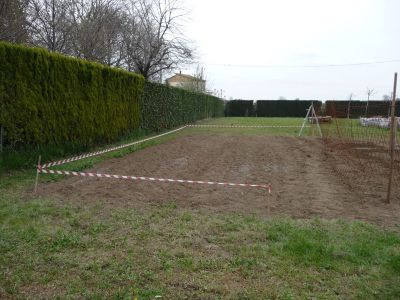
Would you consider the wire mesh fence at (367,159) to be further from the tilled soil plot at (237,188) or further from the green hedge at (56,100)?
the green hedge at (56,100)

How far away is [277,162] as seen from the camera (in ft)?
33.1

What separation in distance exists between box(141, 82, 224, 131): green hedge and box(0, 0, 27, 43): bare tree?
202 inches

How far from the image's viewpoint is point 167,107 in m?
18.9

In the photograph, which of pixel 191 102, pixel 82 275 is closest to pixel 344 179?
pixel 82 275

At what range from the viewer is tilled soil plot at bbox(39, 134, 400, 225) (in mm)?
5750

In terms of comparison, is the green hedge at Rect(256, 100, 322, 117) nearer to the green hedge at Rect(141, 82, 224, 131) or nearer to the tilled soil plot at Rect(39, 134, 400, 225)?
the green hedge at Rect(141, 82, 224, 131)

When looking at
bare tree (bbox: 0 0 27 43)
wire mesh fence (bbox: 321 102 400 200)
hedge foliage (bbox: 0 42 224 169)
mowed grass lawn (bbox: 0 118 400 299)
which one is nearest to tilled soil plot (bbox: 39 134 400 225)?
wire mesh fence (bbox: 321 102 400 200)

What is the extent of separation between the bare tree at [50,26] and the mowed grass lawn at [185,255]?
11.5 meters

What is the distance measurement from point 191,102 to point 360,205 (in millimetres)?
19711

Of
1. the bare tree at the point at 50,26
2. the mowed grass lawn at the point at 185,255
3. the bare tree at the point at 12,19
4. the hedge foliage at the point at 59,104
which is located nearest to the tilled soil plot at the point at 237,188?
the mowed grass lawn at the point at 185,255

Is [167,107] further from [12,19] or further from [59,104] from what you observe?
[59,104]

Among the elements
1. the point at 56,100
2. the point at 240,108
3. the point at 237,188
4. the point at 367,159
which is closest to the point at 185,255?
the point at 237,188

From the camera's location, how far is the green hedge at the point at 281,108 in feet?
145

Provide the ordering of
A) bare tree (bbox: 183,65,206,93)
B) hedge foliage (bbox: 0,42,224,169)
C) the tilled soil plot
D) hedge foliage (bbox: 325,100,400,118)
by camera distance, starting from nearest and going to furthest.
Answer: the tilled soil plot
hedge foliage (bbox: 0,42,224,169)
hedge foliage (bbox: 325,100,400,118)
bare tree (bbox: 183,65,206,93)
